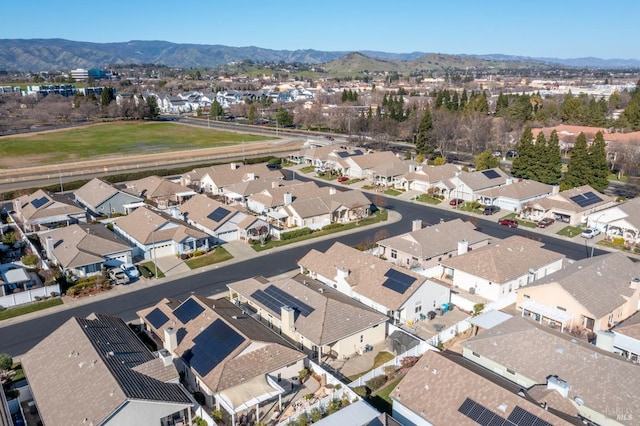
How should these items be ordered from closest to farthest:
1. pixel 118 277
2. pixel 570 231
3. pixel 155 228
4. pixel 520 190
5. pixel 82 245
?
pixel 118 277 < pixel 82 245 < pixel 155 228 < pixel 570 231 < pixel 520 190

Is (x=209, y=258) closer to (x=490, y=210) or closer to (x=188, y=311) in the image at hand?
(x=188, y=311)

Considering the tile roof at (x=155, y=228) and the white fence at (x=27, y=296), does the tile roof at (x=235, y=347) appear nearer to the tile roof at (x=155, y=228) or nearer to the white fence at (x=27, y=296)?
the white fence at (x=27, y=296)

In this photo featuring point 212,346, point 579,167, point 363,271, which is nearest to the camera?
point 212,346

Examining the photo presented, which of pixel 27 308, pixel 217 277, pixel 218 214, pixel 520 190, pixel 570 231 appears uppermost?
pixel 520 190

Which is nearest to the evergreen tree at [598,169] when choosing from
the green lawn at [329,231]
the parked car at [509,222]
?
the parked car at [509,222]

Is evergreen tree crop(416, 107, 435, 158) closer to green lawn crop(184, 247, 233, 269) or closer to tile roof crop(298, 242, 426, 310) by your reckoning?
green lawn crop(184, 247, 233, 269)

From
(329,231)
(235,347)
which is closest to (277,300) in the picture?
(235,347)
